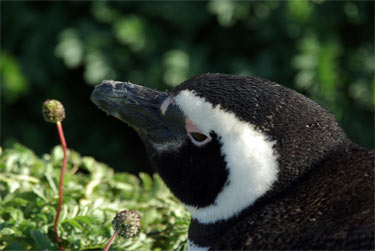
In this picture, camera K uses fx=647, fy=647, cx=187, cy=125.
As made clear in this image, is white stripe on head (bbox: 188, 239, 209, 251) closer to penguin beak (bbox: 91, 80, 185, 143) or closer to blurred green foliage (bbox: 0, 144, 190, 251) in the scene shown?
blurred green foliage (bbox: 0, 144, 190, 251)

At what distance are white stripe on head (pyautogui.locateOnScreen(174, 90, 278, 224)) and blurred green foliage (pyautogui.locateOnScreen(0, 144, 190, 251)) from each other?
32 cm

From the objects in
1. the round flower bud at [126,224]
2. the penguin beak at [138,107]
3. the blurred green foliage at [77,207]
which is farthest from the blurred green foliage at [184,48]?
the round flower bud at [126,224]

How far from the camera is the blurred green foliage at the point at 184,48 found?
381 centimetres

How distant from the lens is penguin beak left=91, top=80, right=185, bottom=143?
1.59 metres

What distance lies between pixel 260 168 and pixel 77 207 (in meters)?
0.55

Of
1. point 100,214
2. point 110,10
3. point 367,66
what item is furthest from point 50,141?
point 100,214

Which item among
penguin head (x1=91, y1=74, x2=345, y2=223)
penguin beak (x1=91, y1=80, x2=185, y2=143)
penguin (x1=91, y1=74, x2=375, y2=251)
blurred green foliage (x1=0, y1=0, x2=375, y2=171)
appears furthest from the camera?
blurred green foliage (x1=0, y1=0, x2=375, y2=171)

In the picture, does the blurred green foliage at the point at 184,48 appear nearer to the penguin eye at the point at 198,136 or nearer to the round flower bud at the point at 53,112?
the round flower bud at the point at 53,112

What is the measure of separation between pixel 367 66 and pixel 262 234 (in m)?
2.76

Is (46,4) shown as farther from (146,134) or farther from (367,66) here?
(146,134)

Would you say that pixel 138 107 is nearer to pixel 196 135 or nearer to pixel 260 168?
pixel 196 135

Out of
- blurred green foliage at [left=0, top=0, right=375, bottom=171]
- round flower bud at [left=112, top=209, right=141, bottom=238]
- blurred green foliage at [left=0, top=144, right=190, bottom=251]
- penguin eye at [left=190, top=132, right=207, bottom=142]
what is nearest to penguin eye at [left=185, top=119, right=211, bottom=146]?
penguin eye at [left=190, top=132, right=207, bottom=142]

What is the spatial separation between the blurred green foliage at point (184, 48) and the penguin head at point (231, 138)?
225cm

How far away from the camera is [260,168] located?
1.38 meters
